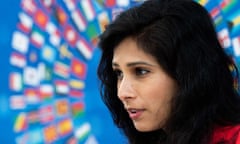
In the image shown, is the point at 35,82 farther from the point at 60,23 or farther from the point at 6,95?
the point at 60,23

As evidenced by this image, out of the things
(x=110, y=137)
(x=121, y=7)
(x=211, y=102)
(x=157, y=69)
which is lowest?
(x=110, y=137)

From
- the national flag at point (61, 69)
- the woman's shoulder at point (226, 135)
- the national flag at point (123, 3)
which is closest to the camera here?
the woman's shoulder at point (226, 135)

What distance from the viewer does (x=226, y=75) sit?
1266mm

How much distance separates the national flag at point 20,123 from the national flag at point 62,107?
153 millimetres

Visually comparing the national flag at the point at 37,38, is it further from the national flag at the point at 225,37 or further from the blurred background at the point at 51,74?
the national flag at the point at 225,37

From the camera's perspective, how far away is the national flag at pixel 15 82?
6.97 feet

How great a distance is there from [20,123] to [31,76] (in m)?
0.22

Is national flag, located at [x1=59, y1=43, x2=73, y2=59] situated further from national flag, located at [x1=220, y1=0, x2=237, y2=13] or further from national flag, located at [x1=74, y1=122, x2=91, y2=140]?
national flag, located at [x1=220, y1=0, x2=237, y2=13]

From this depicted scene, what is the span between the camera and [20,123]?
84.2 inches

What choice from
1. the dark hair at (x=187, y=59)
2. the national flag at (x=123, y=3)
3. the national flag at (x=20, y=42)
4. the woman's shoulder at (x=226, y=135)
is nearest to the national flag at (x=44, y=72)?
the national flag at (x=20, y=42)

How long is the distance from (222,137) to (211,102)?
3.9 inches

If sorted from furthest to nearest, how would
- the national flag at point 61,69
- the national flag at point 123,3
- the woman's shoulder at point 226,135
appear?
1. the national flag at point 61,69
2. the national flag at point 123,3
3. the woman's shoulder at point 226,135

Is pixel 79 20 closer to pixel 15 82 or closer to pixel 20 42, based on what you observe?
pixel 20 42

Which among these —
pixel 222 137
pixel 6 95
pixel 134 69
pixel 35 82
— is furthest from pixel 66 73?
pixel 222 137
